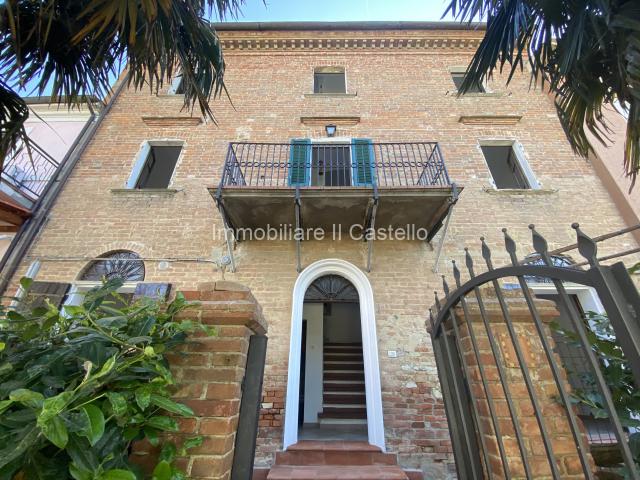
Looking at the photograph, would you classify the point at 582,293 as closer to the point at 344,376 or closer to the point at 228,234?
the point at 344,376

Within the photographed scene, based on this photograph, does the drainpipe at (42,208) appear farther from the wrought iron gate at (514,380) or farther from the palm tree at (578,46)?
the wrought iron gate at (514,380)

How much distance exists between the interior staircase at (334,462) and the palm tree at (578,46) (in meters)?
4.04

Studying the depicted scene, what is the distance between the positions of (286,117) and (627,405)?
6748 mm

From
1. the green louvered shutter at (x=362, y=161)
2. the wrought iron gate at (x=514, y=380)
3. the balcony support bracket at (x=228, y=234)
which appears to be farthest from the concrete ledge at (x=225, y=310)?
the green louvered shutter at (x=362, y=161)

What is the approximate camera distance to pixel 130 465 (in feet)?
3.05

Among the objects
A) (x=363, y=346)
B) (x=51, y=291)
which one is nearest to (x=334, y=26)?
(x=363, y=346)

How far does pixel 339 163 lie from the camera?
5.81m

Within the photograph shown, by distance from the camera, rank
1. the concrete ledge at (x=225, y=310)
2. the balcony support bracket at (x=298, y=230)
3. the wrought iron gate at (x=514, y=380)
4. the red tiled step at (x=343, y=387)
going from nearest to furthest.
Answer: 1. the wrought iron gate at (x=514, y=380)
2. the concrete ledge at (x=225, y=310)
3. the balcony support bracket at (x=298, y=230)
4. the red tiled step at (x=343, y=387)

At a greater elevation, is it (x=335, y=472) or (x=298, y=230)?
(x=298, y=230)

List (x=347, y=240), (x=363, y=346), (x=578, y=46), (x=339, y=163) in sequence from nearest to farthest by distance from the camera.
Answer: (x=578, y=46) → (x=363, y=346) → (x=347, y=240) → (x=339, y=163)

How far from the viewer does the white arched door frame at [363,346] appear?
3714 millimetres

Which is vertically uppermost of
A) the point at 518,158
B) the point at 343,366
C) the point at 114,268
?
the point at 518,158

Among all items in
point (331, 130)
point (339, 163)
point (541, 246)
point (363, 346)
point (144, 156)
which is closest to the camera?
point (541, 246)

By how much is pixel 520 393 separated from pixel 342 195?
338 cm
